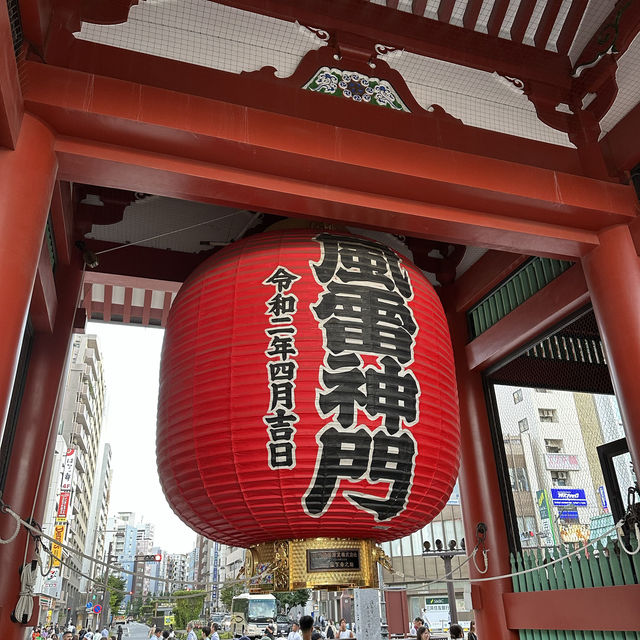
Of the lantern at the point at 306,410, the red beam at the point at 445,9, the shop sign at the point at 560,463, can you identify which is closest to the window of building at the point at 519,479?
the shop sign at the point at 560,463

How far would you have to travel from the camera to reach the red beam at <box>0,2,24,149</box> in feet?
7.99

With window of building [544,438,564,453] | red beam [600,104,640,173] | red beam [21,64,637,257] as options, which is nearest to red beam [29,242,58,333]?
red beam [21,64,637,257]

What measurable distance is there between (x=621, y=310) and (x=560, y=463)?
11.1 ft

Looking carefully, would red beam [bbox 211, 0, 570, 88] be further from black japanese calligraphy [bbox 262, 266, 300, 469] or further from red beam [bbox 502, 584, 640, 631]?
red beam [bbox 502, 584, 640, 631]

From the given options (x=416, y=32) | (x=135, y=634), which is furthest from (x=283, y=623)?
(x=416, y=32)

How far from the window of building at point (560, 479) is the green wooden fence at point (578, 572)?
1.26m

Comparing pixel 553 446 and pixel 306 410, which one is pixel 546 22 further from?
pixel 553 446

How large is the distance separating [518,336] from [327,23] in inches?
121

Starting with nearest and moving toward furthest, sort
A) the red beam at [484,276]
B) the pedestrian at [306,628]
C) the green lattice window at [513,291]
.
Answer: the green lattice window at [513,291] < the red beam at [484,276] < the pedestrian at [306,628]

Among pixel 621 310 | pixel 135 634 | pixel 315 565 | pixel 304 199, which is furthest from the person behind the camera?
pixel 135 634

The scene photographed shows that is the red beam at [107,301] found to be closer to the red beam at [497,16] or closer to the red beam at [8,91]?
the red beam at [8,91]

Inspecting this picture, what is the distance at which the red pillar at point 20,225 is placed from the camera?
8.26 feet

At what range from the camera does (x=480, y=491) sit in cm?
538

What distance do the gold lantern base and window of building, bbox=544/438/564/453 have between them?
14.5 feet
